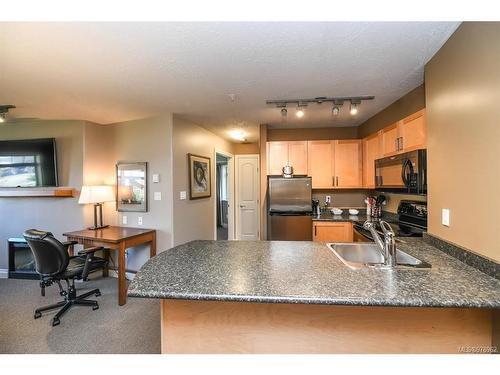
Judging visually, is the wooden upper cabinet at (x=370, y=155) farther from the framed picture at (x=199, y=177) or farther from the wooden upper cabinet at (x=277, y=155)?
the framed picture at (x=199, y=177)

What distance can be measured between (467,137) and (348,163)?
8.07 feet

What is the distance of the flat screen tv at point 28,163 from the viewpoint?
343cm

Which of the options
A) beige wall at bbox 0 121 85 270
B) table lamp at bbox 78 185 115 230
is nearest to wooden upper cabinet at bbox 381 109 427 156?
table lamp at bbox 78 185 115 230

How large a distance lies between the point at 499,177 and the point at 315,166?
2.74 meters

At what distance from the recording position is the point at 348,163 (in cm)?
386

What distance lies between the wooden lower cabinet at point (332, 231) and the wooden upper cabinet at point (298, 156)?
93cm

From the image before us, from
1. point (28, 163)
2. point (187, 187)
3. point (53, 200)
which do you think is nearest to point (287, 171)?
point (187, 187)

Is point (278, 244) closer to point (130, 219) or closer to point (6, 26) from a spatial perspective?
point (6, 26)

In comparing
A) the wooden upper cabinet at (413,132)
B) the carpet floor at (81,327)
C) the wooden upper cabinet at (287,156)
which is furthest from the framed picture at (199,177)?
the wooden upper cabinet at (413,132)

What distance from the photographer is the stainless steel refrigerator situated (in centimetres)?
355

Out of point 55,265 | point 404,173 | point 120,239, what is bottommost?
point 55,265

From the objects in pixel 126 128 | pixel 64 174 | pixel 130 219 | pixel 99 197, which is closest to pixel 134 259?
pixel 130 219

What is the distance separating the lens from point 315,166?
12.8 ft

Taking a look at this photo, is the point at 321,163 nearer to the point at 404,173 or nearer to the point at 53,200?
the point at 404,173
